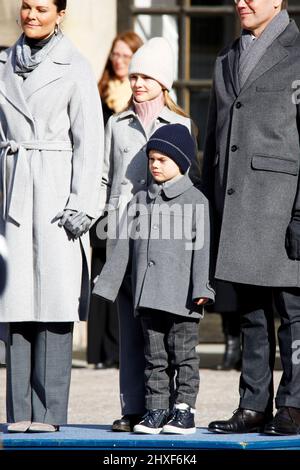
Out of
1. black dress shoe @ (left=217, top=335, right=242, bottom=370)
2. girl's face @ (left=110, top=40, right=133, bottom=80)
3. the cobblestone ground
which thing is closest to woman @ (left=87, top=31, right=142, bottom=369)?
girl's face @ (left=110, top=40, right=133, bottom=80)

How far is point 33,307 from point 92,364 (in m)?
4.31

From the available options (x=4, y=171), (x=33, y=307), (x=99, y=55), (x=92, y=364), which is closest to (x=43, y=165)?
(x=4, y=171)

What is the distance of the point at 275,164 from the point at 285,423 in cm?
100

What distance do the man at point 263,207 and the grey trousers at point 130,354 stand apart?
17.6 inches

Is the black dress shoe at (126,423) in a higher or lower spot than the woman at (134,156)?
lower

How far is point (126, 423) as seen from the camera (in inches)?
243

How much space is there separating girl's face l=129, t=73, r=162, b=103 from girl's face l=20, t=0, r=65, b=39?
0.45 metres

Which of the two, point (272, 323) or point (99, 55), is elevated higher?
point (99, 55)

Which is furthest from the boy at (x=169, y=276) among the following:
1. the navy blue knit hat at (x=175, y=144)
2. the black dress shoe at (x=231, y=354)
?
the black dress shoe at (x=231, y=354)

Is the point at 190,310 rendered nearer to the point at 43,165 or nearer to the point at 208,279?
the point at 208,279

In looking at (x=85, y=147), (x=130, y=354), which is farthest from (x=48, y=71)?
(x=130, y=354)

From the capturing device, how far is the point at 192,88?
11594mm

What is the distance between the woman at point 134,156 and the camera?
6.30m

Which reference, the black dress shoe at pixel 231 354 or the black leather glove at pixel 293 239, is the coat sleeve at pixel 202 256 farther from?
the black dress shoe at pixel 231 354
